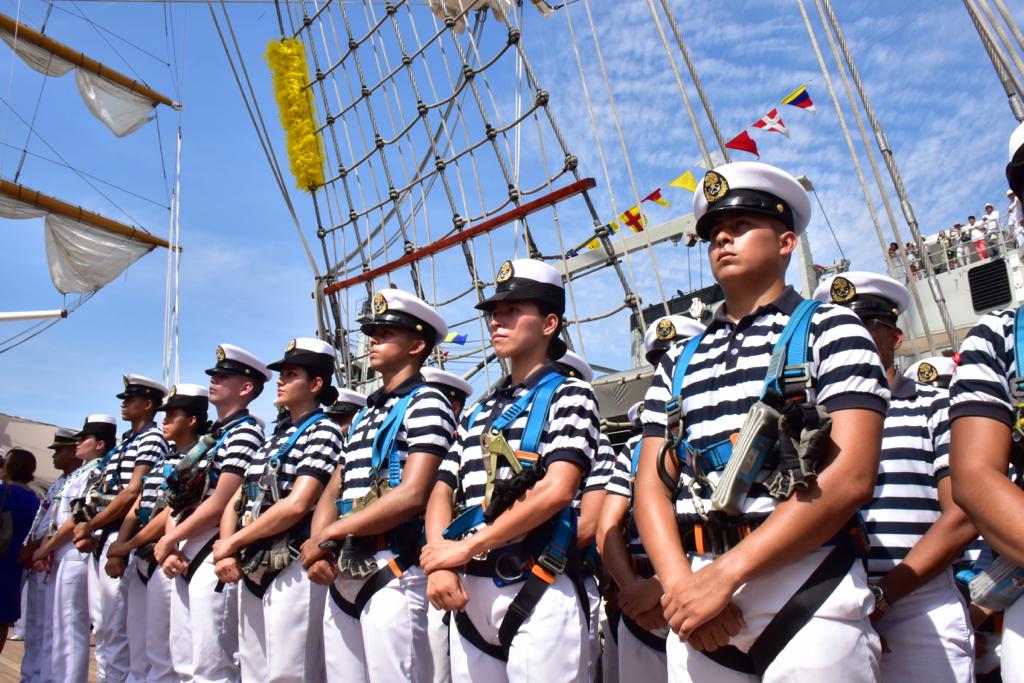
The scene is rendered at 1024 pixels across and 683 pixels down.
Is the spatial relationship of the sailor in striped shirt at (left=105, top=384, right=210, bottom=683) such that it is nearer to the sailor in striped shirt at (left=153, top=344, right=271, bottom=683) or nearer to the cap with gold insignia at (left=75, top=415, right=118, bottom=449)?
the sailor in striped shirt at (left=153, top=344, right=271, bottom=683)

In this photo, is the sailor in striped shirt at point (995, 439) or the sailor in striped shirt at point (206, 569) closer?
the sailor in striped shirt at point (995, 439)

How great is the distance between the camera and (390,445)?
317 centimetres

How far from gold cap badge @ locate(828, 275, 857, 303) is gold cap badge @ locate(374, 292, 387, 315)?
193 cm

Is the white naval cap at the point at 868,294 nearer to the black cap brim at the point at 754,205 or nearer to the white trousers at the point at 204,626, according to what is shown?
the black cap brim at the point at 754,205

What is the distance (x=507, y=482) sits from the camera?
8.16 ft

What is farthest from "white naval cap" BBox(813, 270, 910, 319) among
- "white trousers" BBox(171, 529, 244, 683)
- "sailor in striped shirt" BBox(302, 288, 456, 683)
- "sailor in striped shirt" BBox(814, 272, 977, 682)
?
"white trousers" BBox(171, 529, 244, 683)

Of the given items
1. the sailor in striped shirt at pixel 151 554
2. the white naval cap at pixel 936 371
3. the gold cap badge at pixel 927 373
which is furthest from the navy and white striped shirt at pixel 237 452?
the gold cap badge at pixel 927 373

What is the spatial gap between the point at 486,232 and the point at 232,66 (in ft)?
14.7

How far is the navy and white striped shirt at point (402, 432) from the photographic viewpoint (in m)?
3.12

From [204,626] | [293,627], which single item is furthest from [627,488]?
[204,626]

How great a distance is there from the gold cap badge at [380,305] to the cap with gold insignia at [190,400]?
2.19 meters

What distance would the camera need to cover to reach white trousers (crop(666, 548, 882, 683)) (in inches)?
64.8

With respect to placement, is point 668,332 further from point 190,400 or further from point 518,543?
point 190,400

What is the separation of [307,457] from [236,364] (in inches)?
59.3
